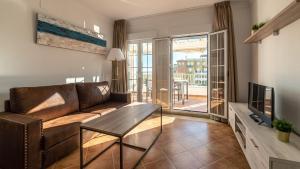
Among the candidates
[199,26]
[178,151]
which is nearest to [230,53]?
[199,26]

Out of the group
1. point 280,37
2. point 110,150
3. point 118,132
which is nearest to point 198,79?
point 280,37

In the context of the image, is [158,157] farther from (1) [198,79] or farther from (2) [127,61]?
(1) [198,79]

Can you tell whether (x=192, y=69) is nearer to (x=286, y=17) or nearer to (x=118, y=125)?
(x=286, y=17)

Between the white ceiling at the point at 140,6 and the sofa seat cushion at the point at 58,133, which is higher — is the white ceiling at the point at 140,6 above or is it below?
above

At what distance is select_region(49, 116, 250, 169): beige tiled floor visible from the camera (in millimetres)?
1954

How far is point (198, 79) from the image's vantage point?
22.4 ft

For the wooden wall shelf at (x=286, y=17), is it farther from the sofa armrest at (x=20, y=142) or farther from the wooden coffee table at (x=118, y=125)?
the sofa armrest at (x=20, y=142)

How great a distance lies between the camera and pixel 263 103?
2.01 metres

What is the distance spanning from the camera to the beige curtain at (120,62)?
15.0ft

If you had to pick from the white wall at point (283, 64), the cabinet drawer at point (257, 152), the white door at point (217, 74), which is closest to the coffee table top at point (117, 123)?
the cabinet drawer at point (257, 152)

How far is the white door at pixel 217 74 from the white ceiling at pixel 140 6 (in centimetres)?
88

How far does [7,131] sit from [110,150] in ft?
4.01

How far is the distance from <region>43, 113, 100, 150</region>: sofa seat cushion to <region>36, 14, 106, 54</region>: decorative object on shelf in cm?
143

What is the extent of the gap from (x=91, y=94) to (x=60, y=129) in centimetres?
126
